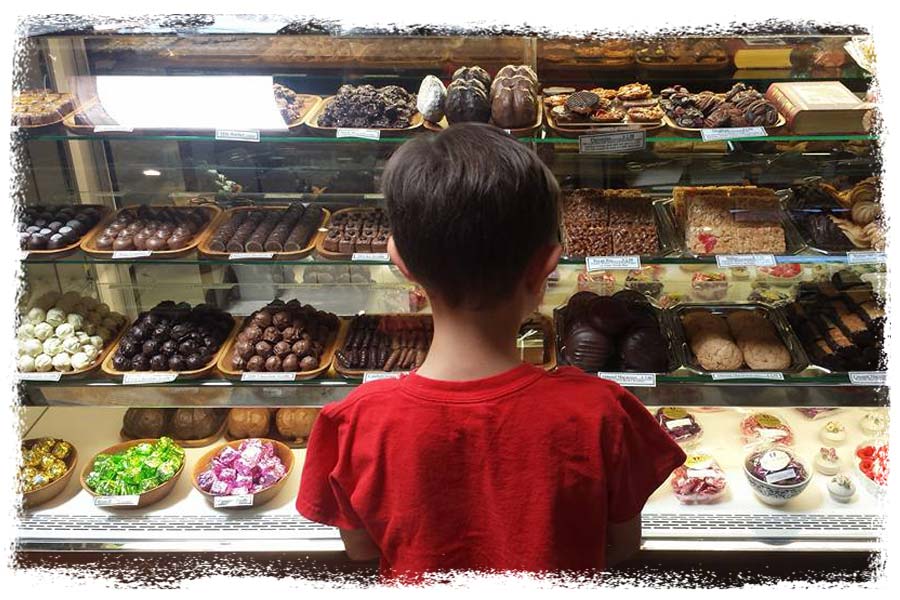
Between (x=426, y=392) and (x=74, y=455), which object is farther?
(x=74, y=455)

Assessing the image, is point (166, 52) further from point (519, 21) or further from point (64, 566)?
point (64, 566)

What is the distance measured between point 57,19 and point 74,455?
66.0 inches

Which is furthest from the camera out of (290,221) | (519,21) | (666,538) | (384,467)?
(290,221)

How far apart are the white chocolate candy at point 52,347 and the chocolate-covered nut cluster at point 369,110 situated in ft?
4.35

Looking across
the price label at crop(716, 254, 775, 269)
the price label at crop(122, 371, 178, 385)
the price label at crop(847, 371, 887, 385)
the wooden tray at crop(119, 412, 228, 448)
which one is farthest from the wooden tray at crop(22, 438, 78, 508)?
the price label at crop(847, 371, 887, 385)

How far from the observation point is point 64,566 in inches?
99.6

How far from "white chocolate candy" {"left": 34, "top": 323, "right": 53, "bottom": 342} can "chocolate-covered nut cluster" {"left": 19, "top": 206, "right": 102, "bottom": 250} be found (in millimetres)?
327

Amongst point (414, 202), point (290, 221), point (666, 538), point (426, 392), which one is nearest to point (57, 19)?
point (290, 221)

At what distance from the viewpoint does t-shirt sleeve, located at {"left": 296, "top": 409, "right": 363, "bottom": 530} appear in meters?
1.55

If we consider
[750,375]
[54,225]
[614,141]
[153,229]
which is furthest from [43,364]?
[750,375]

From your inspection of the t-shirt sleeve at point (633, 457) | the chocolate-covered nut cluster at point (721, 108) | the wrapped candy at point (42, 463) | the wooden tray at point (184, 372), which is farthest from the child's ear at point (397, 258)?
the wrapped candy at point (42, 463)

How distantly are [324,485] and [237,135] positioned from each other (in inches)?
50.3

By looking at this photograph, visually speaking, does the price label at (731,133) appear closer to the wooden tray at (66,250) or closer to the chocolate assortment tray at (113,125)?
A: the chocolate assortment tray at (113,125)

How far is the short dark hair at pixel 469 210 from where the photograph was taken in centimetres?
129
